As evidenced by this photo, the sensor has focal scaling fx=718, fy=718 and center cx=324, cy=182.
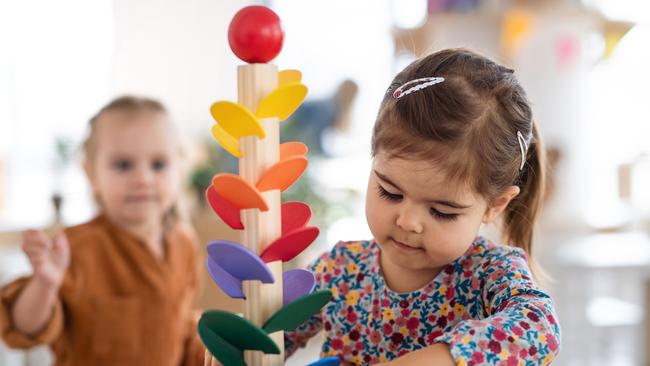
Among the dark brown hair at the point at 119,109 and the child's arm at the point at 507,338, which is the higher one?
the dark brown hair at the point at 119,109

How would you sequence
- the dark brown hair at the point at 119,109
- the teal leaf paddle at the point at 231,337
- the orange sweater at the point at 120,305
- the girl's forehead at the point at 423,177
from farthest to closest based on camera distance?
the dark brown hair at the point at 119,109 < the orange sweater at the point at 120,305 < the girl's forehead at the point at 423,177 < the teal leaf paddle at the point at 231,337

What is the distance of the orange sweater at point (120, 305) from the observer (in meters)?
1.33

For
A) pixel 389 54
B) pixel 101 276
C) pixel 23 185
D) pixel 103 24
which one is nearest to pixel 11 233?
pixel 23 185

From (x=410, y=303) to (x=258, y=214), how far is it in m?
0.30

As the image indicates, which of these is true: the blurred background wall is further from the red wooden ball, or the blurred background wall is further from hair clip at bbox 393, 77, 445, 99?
the red wooden ball

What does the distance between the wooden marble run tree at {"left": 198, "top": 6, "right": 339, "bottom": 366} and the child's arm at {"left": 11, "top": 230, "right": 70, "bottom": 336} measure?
2.07 feet

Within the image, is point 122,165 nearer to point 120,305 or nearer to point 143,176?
point 143,176

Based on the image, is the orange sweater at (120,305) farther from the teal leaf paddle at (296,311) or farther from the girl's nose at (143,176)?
the teal leaf paddle at (296,311)

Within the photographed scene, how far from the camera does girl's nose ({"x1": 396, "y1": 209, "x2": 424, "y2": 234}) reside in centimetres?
67

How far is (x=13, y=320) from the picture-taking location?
1189 mm

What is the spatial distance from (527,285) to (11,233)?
2698mm

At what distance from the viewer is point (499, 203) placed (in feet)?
2.48

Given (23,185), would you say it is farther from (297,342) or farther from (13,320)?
(297,342)

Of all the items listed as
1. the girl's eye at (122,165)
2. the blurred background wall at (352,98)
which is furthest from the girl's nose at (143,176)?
the blurred background wall at (352,98)
